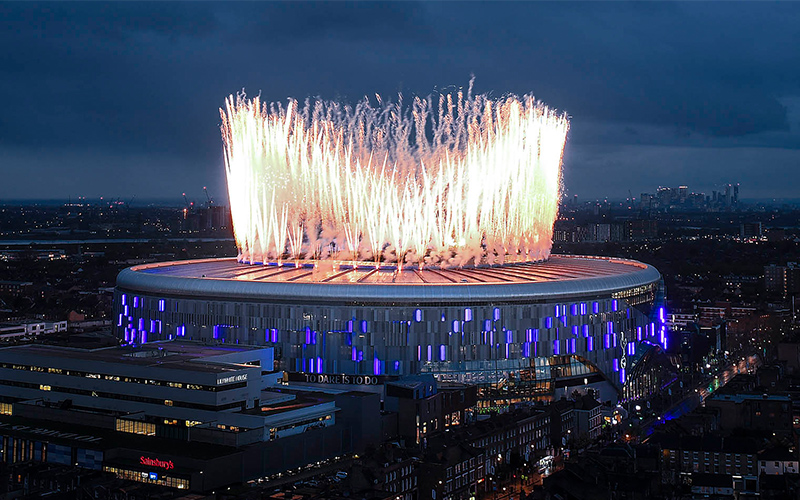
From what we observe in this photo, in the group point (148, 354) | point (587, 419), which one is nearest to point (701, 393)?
point (587, 419)

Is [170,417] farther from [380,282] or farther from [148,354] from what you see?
[380,282]

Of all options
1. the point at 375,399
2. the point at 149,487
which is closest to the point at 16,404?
the point at 149,487

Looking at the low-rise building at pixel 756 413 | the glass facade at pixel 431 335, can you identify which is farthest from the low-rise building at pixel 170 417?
the low-rise building at pixel 756 413

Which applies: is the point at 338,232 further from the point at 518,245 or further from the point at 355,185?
the point at 518,245

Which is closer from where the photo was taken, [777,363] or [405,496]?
[405,496]

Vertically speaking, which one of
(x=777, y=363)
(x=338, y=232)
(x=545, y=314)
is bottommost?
(x=777, y=363)

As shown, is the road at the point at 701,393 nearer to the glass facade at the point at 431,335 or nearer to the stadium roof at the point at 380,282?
the glass facade at the point at 431,335

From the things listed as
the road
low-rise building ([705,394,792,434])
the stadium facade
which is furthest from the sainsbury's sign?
low-rise building ([705,394,792,434])
